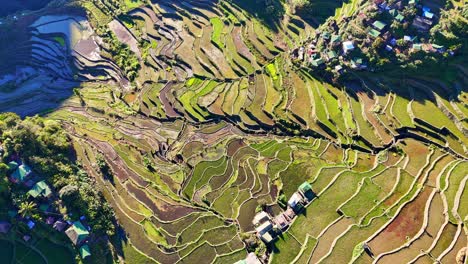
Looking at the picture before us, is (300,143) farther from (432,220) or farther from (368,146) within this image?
(432,220)

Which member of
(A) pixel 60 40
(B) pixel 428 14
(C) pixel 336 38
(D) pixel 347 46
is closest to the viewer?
(B) pixel 428 14

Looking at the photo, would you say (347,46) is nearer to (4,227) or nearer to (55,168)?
(55,168)

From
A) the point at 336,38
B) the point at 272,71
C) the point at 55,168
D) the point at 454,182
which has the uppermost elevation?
the point at 55,168

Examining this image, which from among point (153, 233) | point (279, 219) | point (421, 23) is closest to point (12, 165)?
point (153, 233)

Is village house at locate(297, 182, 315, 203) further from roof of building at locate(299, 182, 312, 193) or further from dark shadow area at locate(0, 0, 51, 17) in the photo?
dark shadow area at locate(0, 0, 51, 17)

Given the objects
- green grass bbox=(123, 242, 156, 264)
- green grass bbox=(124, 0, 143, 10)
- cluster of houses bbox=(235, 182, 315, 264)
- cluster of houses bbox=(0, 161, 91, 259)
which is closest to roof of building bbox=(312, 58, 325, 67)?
cluster of houses bbox=(235, 182, 315, 264)

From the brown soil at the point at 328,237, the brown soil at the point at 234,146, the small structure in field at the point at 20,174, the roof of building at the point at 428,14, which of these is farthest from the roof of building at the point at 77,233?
the roof of building at the point at 428,14

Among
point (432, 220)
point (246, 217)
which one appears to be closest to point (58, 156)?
point (246, 217)

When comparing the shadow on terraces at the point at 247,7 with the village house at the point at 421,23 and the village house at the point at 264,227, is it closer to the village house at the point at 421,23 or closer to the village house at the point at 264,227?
the village house at the point at 421,23
